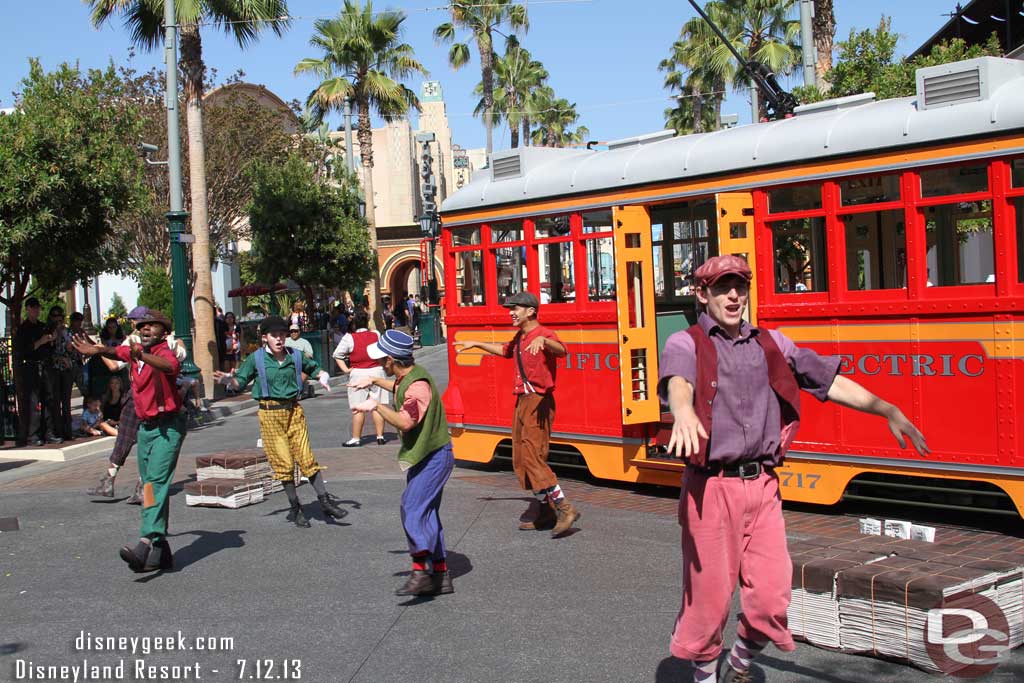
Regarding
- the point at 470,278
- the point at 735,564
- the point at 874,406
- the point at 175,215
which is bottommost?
the point at 735,564

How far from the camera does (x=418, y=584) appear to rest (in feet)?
22.8

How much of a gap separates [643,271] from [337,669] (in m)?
5.39

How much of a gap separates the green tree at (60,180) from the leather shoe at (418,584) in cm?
992

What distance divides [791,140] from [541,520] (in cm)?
372

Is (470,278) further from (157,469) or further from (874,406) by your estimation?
(874,406)

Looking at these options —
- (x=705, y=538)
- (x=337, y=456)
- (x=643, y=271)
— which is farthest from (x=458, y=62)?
(x=705, y=538)

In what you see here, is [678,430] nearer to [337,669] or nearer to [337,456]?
[337,669]

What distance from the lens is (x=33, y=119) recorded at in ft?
50.0

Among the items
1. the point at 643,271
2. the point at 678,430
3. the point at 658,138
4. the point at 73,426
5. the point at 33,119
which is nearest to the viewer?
the point at 678,430

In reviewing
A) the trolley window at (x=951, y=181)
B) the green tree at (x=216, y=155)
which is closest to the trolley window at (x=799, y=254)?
the trolley window at (x=951, y=181)

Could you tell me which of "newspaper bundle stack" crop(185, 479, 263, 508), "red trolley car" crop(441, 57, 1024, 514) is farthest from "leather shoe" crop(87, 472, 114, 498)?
"red trolley car" crop(441, 57, 1024, 514)

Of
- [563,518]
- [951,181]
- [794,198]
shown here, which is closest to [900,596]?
[563,518]

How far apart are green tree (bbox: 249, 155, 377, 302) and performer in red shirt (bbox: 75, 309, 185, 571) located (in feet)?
79.8

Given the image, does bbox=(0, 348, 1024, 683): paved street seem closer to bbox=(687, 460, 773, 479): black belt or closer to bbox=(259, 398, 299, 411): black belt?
bbox=(259, 398, 299, 411): black belt
